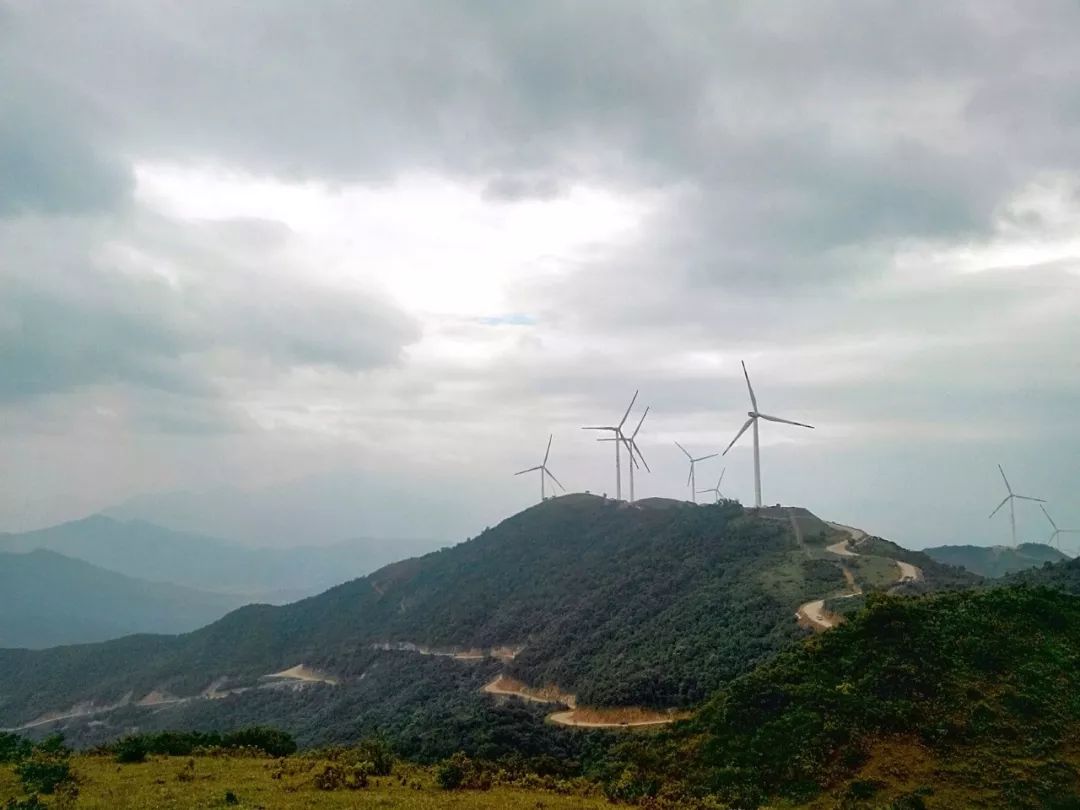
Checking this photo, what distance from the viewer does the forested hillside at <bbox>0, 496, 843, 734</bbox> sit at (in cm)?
7412

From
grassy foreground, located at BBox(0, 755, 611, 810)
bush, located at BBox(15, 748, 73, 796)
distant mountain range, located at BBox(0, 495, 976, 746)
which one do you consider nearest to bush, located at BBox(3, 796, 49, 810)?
grassy foreground, located at BBox(0, 755, 611, 810)

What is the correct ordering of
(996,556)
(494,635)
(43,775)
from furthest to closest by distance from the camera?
(996,556), (494,635), (43,775)

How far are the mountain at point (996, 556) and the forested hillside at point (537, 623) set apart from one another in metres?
70.8

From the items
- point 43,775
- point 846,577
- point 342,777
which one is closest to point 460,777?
point 342,777

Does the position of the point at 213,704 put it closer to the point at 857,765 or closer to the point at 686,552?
the point at 686,552

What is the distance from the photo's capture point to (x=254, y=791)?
88.4 ft

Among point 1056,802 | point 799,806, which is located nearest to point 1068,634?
point 1056,802

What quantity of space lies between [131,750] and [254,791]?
11.9 m

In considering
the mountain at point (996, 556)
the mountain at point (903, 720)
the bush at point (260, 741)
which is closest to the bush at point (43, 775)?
the bush at point (260, 741)

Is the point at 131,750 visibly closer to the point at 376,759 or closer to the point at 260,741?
the point at 260,741

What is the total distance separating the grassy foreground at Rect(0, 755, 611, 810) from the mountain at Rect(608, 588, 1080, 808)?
7526 millimetres

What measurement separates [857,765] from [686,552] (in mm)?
84308

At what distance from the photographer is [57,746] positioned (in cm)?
3688

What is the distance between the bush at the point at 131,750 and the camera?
113 feet
